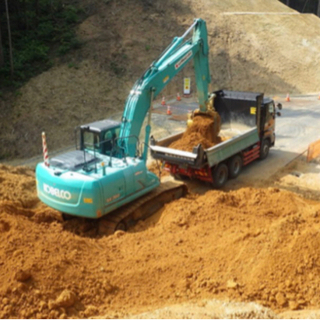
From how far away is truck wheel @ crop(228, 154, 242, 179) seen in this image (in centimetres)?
1493

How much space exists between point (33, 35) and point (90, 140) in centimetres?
1809

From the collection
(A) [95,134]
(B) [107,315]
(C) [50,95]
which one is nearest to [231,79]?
(C) [50,95]

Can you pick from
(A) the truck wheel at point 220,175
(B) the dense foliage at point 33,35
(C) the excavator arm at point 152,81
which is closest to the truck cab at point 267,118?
(A) the truck wheel at point 220,175

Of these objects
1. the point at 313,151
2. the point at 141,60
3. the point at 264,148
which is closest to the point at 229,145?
the point at 264,148

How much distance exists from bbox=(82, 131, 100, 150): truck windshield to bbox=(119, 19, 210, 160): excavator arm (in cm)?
68

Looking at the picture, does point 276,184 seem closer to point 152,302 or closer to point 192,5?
point 152,302

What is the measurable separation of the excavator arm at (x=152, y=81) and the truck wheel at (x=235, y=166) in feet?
10.5

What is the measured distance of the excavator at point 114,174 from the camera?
10141mm

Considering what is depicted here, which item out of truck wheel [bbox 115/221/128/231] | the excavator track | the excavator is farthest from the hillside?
truck wheel [bbox 115/221/128/231]

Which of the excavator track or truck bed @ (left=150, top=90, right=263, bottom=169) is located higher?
truck bed @ (left=150, top=90, right=263, bottom=169)

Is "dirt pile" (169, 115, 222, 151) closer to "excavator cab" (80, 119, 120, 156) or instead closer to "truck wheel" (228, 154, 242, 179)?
"truck wheel" (228, 154, 242, 179)

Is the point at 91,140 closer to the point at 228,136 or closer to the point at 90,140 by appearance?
the point at 90,140

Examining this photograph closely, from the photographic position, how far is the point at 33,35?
27.1 meters

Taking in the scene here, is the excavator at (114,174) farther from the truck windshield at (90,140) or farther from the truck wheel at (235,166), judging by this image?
the truck wheel at (235,166)
